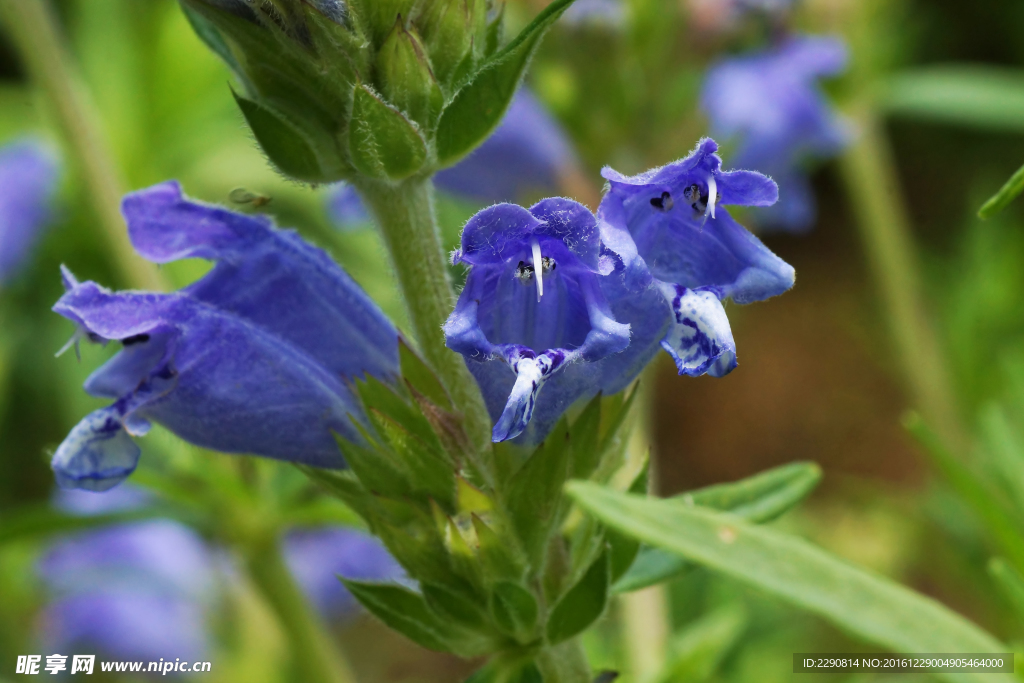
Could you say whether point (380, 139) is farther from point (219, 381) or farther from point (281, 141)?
point (219, 381)

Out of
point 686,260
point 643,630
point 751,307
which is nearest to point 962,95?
point 643,630

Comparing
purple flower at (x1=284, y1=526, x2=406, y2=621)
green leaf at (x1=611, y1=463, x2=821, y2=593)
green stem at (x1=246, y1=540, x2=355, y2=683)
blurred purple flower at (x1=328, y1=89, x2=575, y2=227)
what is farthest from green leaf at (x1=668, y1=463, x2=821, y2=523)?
purple flower at (x1=284, y1=526, x2=406, y2=621)

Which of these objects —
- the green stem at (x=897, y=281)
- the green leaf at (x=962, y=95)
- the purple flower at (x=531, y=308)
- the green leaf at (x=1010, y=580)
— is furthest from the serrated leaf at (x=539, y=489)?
the green stem at (x=897, y=281)

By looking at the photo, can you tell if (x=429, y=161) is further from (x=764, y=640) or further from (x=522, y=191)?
(x=764, y=640)

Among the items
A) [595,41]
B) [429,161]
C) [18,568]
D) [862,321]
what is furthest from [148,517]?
[862,321]

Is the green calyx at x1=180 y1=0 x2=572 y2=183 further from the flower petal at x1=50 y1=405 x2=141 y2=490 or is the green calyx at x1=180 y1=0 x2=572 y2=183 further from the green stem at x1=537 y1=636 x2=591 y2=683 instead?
the green stem at x1=537 y1=636 x2=591 y2=683

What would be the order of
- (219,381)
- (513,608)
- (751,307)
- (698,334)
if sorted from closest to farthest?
(698,334) < (513,608) < (219,381) < (751,307)

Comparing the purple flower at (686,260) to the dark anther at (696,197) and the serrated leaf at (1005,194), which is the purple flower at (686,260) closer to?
the dark anther at (696,197)
